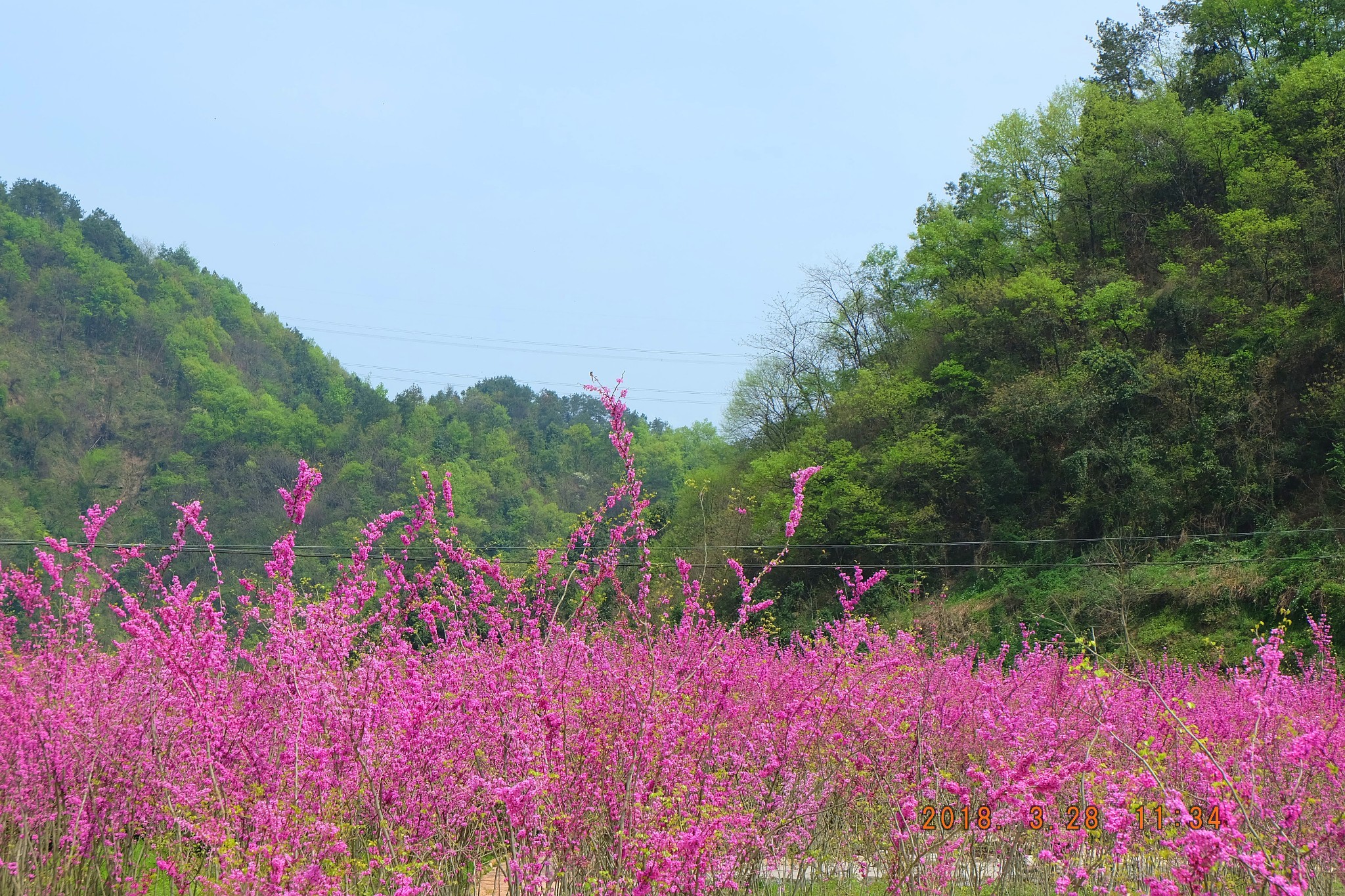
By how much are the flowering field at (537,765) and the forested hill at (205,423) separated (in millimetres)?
46627

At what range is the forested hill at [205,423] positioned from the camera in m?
56.7

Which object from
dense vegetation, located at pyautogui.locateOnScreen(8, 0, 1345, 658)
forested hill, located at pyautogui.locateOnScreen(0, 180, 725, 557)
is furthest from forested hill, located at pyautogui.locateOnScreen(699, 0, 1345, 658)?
forested hill, located at pyautogui.locateOnScreen(0, 180, 725, 557)

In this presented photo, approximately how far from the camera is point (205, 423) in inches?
2534

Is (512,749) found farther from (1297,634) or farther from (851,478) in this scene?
(851,478)

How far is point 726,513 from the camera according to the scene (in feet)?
131

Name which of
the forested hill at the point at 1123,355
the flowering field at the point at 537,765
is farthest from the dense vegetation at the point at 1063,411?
the flowering field at the point at 537,765

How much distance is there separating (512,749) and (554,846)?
379mm

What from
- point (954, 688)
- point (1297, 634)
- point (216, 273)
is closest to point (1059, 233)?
point (1297, 634)

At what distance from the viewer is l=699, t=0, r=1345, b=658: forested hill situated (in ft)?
91.7

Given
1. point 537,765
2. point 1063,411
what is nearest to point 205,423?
point 1063,411
